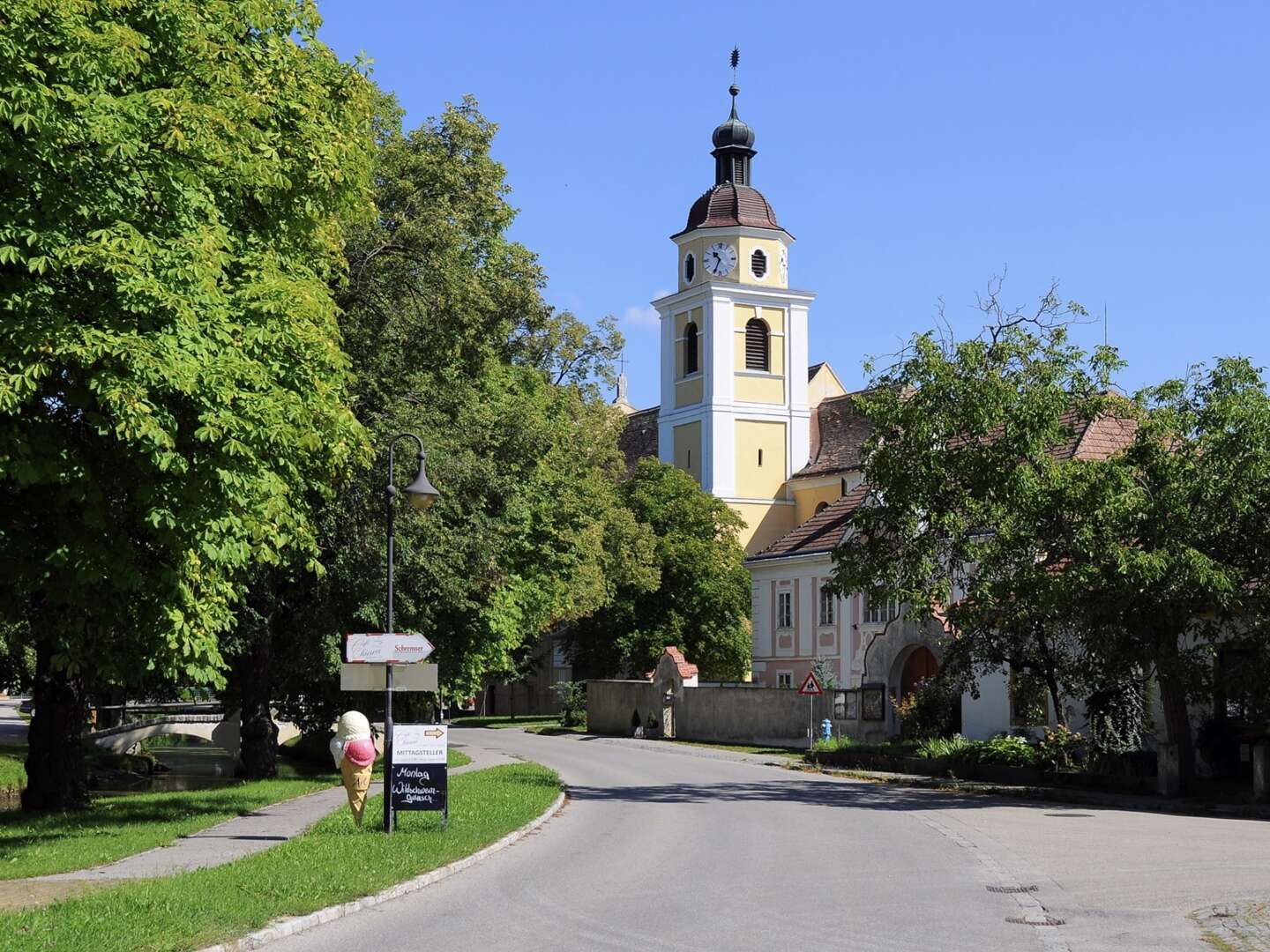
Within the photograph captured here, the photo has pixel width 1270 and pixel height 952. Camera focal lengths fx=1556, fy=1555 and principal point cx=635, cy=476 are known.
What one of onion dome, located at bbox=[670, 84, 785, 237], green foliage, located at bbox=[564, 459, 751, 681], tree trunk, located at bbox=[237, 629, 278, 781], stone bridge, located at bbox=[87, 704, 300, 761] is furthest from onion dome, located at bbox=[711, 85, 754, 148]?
tree trunk, located at bbox=[237, 629, 278, 781]

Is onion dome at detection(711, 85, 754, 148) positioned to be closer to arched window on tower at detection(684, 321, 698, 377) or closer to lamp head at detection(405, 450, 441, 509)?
arched window on tower at detection(684, 321, 698, 377)

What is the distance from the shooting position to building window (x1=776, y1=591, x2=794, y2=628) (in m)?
60.0

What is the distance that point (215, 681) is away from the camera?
16.8 meters

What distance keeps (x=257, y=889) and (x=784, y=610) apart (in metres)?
48.2

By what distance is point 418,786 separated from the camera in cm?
1898

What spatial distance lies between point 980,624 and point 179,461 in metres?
19.0

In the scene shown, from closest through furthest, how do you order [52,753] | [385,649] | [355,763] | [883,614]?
[385,649], [355,763], [52,753], [883,614]

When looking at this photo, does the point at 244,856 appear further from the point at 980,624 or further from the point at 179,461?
the point at 980,624

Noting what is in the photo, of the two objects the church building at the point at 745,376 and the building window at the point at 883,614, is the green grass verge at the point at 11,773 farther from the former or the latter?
the church building at the point at 745,376

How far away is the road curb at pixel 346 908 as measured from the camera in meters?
10.8

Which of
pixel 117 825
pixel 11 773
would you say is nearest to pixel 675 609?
pixel 11 773

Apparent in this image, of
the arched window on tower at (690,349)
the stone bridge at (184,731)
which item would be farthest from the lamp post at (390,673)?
the arched window on tower at (690,349)

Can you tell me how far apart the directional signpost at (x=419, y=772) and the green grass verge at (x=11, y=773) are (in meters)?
14.2

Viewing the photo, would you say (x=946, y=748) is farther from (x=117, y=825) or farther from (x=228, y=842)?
(x=228, y=842)
